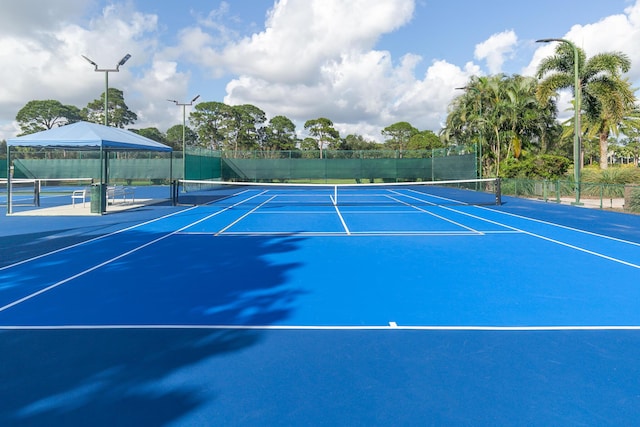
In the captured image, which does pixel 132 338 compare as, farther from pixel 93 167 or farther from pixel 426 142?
pixel 426 142

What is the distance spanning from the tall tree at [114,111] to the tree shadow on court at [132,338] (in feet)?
286

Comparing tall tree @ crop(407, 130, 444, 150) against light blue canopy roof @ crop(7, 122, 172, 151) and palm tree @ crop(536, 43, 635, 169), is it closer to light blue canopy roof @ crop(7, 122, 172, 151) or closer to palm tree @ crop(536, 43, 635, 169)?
palm tree @ crop(536, 43, 635, 169)

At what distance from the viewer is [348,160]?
→ 43.2 m

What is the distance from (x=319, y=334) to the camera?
5129mm

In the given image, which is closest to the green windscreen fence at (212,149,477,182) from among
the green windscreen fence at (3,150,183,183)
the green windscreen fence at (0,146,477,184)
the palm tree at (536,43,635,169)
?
the green windscreen fence at (0,146,477,184)

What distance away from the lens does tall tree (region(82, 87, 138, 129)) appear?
86.6 meters

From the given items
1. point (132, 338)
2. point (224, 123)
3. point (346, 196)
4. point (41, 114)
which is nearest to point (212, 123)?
point (224, 123)

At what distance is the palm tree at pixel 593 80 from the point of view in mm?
26344

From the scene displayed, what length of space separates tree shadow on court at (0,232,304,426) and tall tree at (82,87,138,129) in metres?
87.3

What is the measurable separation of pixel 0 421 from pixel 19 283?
4.77 metres

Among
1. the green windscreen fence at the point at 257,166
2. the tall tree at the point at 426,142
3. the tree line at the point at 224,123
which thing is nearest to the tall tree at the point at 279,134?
the tree line at the point at 224,123

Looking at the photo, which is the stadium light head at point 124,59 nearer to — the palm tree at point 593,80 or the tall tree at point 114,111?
the palm tree at point 593,80

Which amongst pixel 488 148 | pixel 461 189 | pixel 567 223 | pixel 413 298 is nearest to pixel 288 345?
pixel 413 298

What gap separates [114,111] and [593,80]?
83.5 meters
